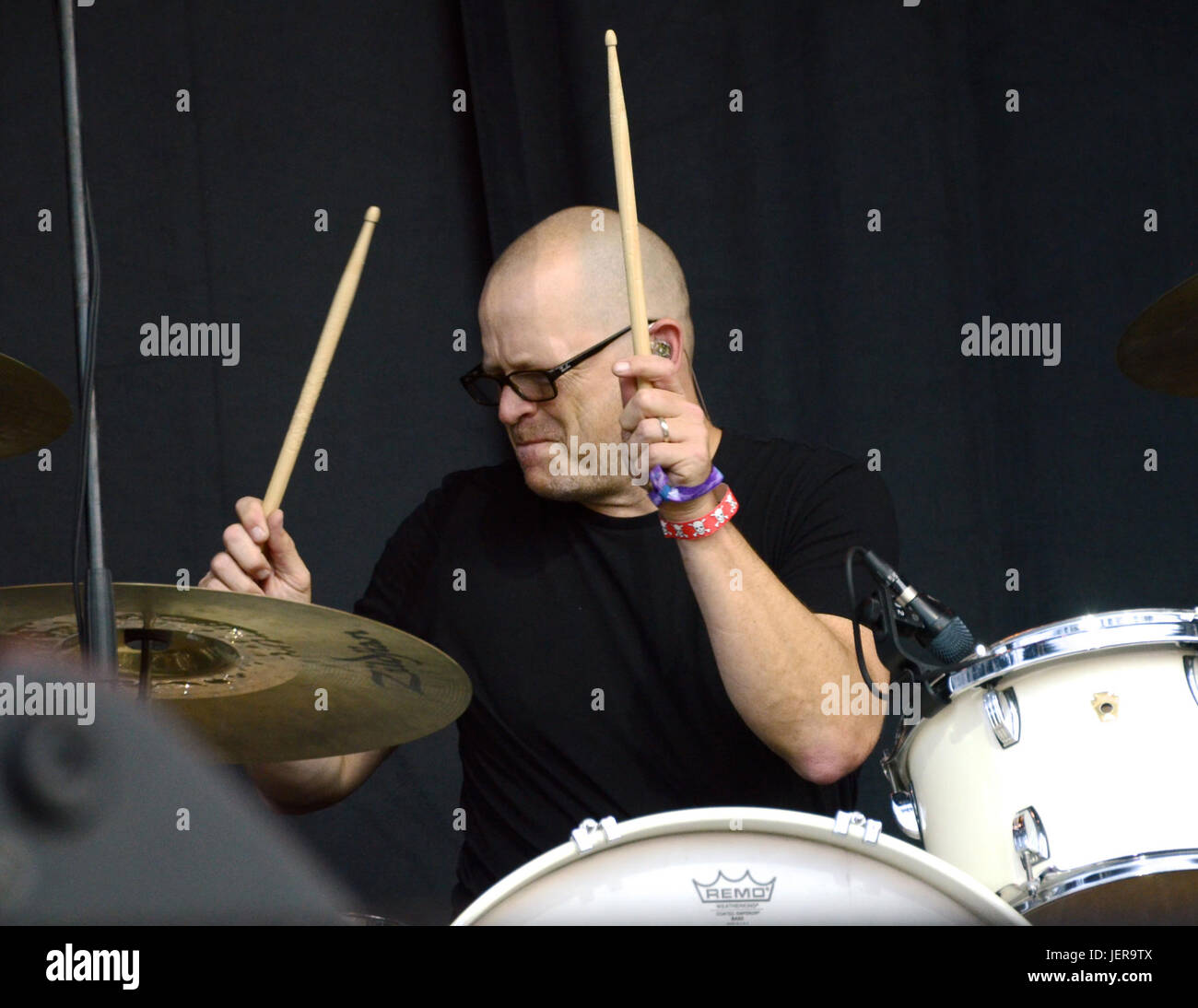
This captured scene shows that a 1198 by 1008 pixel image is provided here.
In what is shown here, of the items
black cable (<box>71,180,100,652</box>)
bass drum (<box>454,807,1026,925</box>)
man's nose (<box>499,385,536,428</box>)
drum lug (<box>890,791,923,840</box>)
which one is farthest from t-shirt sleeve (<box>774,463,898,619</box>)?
black cable (<box>71,180,100,652</box>)

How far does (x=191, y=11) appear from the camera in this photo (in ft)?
6.75

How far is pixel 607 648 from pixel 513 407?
1.03 ft

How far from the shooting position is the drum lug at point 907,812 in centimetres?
141

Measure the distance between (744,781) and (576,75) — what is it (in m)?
1.05

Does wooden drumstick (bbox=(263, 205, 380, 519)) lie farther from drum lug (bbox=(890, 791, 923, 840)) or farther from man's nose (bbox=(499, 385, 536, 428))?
drum lug (bbox=(890, 791, 923, 840))

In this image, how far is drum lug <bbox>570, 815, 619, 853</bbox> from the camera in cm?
86

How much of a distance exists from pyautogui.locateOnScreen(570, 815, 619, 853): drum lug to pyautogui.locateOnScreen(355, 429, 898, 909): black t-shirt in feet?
2.46

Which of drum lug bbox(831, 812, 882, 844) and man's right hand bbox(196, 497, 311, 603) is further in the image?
man's right hand bbox(196, 497, 311, 603)

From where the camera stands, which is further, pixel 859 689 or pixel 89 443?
pixel 859 689

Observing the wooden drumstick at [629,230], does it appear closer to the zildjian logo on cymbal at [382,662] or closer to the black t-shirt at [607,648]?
the zildjian logo on cymbal at [382,662]

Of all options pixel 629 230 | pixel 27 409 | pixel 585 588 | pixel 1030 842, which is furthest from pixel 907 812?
pixel 27 409

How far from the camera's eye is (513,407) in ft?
5.74

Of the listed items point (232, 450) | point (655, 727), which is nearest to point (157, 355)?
point (232, 450)
